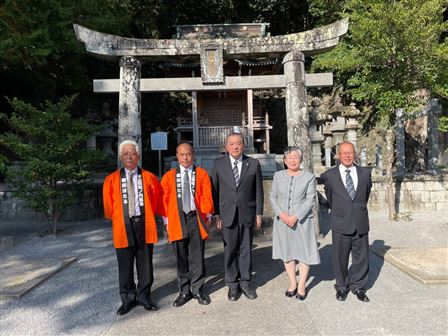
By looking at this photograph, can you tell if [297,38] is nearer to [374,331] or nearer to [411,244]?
[411,244]

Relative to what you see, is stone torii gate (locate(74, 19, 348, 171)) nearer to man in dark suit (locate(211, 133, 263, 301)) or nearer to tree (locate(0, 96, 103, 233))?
tree (locate(0, 96, 103, 233))

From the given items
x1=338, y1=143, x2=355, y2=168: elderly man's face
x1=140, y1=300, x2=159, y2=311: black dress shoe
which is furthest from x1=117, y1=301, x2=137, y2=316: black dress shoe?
x1=338, y1=143, x2=355, y2=168: elderly man's face

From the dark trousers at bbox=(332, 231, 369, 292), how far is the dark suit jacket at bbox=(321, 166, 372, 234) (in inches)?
3.8

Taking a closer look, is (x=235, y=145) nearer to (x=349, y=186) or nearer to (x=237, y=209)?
(x=237, y=209)

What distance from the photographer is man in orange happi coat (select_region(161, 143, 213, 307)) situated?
3.59 meters

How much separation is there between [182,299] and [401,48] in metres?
6.83

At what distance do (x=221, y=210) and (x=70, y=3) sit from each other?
25.6 ft

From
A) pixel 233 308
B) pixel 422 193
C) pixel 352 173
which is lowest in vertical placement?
pixel 233 308

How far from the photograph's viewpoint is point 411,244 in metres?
5.91

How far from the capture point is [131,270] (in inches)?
138

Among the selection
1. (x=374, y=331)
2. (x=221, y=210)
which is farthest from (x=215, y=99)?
(x=374, y=331)

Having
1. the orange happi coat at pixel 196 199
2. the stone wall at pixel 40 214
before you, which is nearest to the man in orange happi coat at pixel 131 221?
the orange happi coat at pixel 196 199

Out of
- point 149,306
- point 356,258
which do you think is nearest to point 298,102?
point 356,258

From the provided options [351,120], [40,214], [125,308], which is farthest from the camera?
[351,120]
